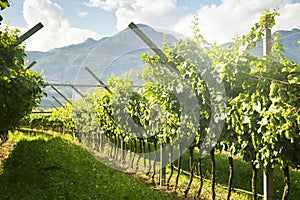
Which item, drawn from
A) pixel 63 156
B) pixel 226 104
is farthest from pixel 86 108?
pixel 226 104

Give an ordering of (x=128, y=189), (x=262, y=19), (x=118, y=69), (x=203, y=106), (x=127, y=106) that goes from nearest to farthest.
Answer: (x=262, y=19), (x=203, y=106), (x=128, y=189), (x=127, y=106), (x=118, y=69)

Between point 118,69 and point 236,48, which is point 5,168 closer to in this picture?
point 118,69

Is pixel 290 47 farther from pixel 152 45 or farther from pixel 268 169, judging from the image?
pixel 152 45

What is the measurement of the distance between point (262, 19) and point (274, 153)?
1906mm

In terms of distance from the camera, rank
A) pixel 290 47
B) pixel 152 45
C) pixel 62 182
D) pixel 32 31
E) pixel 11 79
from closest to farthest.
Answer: pixel 11 79
pixel 290 47
pixel 152 45
pixel 32 31
pixel 62 182

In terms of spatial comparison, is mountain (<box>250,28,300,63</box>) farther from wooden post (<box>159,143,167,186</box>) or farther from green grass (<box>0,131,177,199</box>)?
wooden post (<box>159,143,167,186</box>)

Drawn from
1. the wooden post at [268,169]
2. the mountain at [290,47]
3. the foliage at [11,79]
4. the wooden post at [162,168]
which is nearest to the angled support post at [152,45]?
the mountain at [290,47]

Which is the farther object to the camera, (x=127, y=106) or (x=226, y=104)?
(x=127, y=106)

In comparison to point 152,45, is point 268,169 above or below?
below

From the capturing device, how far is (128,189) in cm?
768

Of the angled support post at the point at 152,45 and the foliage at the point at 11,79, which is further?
the angled support post at the point at 152,45

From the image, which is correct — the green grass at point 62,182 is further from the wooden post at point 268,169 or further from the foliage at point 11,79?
the wooden post at point 268,169

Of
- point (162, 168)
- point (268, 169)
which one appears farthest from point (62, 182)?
point (268, 169)

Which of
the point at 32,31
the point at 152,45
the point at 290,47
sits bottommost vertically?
the point at 290,47
